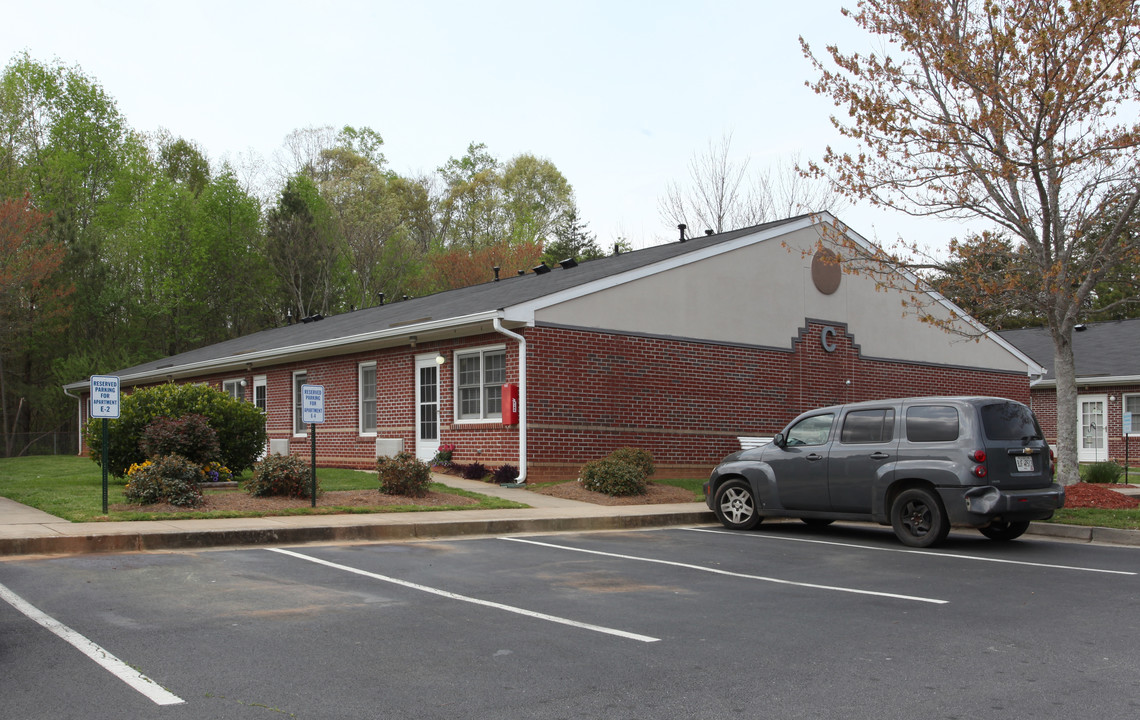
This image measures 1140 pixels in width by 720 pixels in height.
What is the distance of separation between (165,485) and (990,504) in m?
10.2

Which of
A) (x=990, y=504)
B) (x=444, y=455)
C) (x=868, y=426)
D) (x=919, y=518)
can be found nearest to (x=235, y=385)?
(x=444, y=455)

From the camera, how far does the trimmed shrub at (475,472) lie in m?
18.6

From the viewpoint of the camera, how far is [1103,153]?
Result: 49.3ft

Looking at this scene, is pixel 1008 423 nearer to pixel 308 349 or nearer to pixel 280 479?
pixel 280 479

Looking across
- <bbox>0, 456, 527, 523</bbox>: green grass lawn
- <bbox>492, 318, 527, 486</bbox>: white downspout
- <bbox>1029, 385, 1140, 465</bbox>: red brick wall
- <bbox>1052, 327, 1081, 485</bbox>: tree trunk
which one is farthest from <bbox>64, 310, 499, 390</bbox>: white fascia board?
<bbox>1029, 385, 1140, 465</bbox>: red brick wall

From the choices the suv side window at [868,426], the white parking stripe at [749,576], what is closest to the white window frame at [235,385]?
the white parking stripe at [749,576]

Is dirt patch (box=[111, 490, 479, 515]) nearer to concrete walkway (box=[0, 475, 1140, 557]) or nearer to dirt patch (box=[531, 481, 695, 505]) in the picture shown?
concrete walkway (box=[0, 475, 1140, 557])

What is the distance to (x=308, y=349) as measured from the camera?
23.0 meters

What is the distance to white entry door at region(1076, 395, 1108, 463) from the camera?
94.7ft

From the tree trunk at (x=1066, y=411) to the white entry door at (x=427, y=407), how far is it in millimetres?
11615

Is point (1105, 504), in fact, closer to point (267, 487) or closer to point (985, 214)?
point (985, 214)

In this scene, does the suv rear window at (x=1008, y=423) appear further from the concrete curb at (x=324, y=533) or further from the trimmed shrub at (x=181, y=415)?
the trimmed shrub at (x=181, y=415)

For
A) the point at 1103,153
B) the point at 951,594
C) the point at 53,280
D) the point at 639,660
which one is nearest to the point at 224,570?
the point at 639,660

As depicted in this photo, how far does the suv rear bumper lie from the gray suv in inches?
0.4
